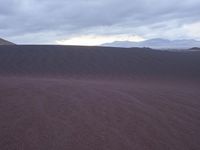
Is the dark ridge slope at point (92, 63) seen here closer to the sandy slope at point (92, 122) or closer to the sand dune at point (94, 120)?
the sand dune at point (94, 120)

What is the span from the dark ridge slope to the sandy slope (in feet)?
46.0

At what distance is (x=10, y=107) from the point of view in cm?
992

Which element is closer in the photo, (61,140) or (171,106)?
(61,140)

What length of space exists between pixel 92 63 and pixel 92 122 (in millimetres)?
22866

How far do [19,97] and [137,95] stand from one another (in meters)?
5.57

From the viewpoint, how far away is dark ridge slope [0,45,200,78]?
2702cm

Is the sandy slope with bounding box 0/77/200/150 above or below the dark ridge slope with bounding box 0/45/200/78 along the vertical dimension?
above

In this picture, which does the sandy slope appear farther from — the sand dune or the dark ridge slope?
the dark ridge slope

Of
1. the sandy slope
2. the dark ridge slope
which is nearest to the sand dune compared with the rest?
the sandy slope

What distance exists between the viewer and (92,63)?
3159 centimetres

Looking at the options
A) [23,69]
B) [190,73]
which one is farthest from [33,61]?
[190,73]

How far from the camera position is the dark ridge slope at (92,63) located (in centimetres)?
2702

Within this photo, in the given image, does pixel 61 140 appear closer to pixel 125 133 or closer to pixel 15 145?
pixel 15 145

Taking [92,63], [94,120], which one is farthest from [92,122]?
[92,63]
